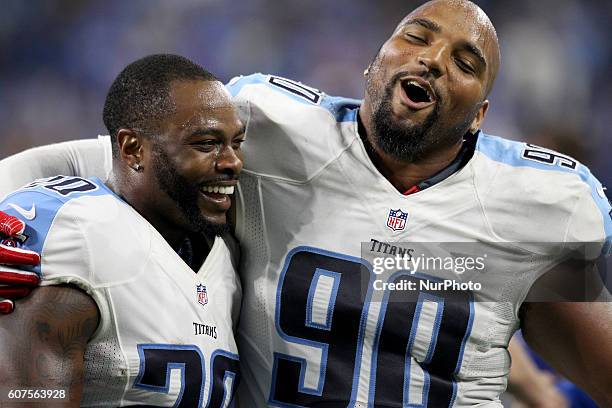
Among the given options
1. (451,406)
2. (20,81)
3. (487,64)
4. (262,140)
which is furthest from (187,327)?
(20,81)

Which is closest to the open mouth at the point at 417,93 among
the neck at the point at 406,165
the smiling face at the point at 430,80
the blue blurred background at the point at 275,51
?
the smiling face at the point at 430,80

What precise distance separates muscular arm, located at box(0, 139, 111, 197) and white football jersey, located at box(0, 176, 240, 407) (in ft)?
0.75

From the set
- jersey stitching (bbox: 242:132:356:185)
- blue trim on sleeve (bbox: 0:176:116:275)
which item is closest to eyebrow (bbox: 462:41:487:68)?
jersey stitching (bbox: 242:132:356:185)

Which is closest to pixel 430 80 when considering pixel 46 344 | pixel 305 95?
pixel 305 95

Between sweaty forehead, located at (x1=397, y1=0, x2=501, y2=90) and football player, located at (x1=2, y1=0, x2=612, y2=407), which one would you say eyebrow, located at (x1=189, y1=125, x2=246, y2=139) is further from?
sweaty forehead, located at (x1=397, y1=0, x2=501, y2=90)

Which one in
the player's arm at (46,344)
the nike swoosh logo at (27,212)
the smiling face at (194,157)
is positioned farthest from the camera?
the smiling face at (194,157)

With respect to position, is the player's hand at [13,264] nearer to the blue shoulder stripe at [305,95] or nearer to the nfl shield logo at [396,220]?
the blue shoulder stripe at [305,95]

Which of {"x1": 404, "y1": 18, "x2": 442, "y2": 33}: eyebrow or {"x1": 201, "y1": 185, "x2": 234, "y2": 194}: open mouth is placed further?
{"x1": 404, "y1": 18, "x2": 442, "y2": 33}: eyebrow

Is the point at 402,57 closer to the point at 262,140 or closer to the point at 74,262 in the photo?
the point at 262,140

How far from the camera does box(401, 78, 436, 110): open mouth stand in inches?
72.2

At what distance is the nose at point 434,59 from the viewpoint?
6.01 ft

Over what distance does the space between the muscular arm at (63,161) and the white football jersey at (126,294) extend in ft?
0.75

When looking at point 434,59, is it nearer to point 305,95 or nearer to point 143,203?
point 305,95

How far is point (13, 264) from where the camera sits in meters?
1.46
